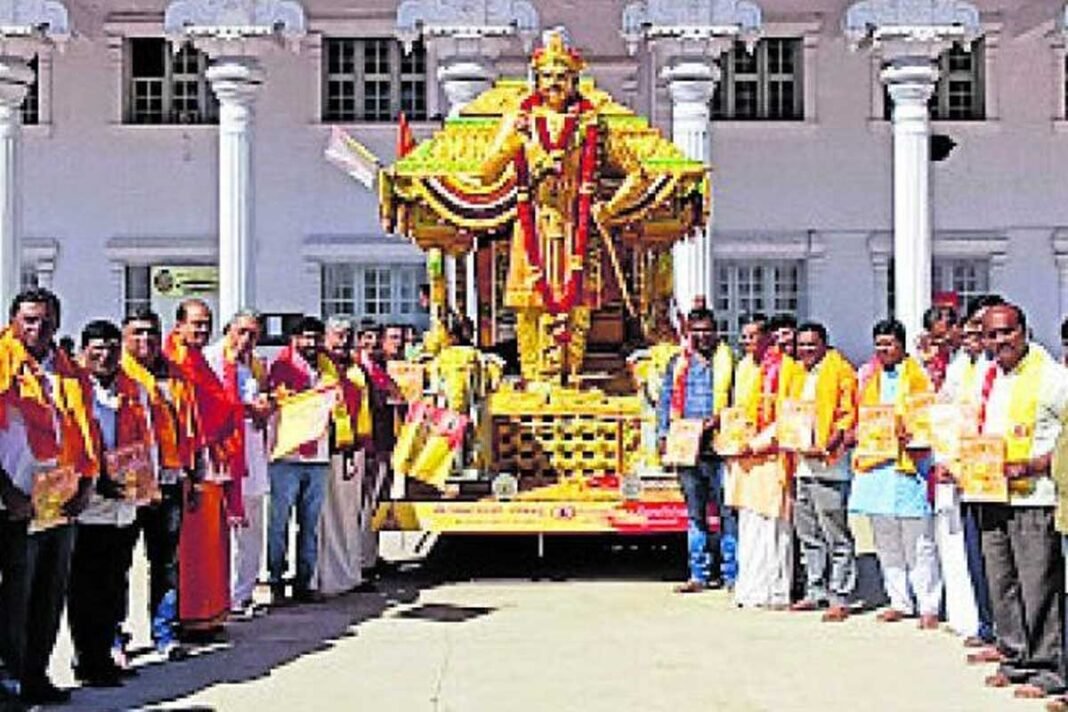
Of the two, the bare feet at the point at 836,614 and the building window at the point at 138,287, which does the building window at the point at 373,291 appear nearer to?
the building window at the point at 138,287

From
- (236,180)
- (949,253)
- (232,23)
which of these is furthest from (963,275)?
(232,23)

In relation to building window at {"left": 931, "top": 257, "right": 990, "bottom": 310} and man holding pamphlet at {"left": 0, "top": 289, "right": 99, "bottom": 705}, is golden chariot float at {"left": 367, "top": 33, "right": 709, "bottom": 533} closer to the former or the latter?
man holding pamphlet at {"left": 0, "top": 289, "right": 99, "bottom": 705}

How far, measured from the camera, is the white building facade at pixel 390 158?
23688mm

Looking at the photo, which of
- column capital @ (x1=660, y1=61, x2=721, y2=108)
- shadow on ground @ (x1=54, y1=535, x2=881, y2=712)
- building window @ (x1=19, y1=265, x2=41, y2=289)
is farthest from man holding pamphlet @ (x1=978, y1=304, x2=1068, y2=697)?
building window @ (x1=19, y1=265, x2=41, y2=289)

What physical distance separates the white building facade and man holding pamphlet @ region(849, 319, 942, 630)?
13713mm

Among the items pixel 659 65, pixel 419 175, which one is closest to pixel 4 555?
pixel 419 175

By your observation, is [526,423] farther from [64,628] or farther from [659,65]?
[659,65]

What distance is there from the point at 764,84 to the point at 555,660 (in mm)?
16490

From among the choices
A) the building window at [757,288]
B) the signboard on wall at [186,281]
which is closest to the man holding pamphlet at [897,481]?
the building window at [757,288]

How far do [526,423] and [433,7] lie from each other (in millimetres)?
8419

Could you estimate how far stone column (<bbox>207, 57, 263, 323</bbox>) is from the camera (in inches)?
782

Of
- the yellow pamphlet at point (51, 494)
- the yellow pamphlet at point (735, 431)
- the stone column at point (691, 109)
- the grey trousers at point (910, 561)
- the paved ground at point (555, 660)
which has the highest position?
the stone column at point (691, 109)

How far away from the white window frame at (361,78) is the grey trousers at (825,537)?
14482 mm

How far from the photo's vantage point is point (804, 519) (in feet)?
34.1
